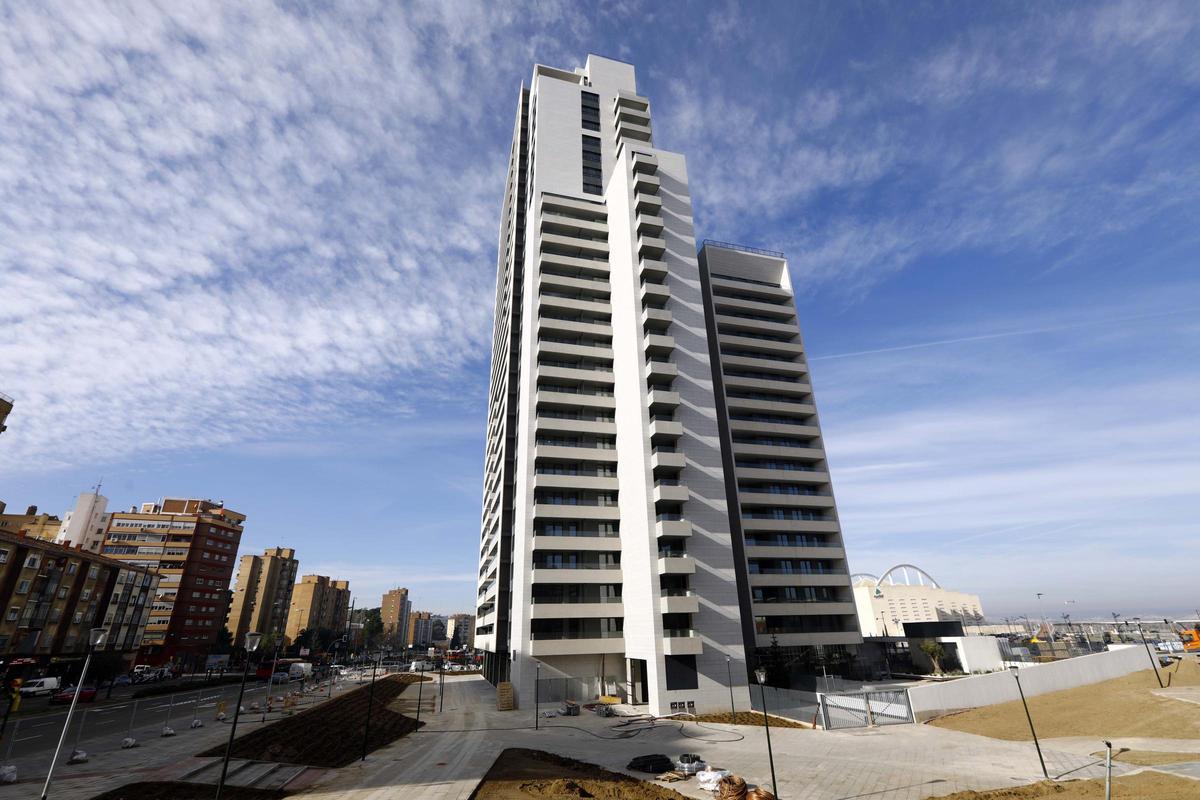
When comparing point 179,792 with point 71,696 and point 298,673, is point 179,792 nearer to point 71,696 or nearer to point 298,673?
point 71,696

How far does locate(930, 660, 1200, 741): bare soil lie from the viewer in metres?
32.8

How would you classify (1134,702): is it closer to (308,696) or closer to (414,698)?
(414,698)

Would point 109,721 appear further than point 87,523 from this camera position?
No

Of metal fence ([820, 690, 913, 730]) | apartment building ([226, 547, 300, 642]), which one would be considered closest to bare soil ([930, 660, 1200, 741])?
metal fence ([820, 690, 913, 730])

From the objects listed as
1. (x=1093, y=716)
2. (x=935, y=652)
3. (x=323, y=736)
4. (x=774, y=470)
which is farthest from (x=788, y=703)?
(x=323, y=736)

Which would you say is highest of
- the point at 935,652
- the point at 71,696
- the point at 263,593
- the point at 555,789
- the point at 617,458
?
the point at 617,458

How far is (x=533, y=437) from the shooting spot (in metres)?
57.7

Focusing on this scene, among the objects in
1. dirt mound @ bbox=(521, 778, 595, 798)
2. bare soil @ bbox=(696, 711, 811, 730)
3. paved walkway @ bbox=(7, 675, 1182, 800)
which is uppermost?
dirt mound @ bbox=(521, 778, 595, 798)

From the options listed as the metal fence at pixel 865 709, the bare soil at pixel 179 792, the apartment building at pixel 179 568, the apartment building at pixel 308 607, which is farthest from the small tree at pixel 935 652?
the apartment building at pixel 308 607

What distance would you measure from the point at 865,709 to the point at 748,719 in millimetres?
8579

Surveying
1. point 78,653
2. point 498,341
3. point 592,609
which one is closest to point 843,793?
point 592,609

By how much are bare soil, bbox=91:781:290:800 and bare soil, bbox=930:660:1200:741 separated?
138ft

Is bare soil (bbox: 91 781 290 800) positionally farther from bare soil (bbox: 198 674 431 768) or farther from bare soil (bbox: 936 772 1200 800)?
bare soil (bbox: 936 772 1200 800)

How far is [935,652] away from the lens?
216ft
